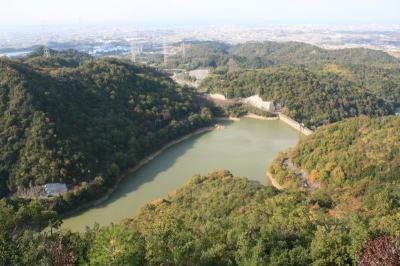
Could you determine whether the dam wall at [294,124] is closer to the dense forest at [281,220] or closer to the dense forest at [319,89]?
the dense forest at [319,89]

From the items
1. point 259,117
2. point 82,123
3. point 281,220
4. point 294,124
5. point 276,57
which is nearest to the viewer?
point 281,220

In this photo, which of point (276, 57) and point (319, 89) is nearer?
point (319, 89)

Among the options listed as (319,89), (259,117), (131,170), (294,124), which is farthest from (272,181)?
(319,89)

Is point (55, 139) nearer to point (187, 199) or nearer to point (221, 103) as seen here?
point (187, 199)

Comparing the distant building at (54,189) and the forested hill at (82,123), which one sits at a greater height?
the forested hill at (82,123)

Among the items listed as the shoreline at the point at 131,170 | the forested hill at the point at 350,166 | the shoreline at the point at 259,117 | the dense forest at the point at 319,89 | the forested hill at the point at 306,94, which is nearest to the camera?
the forested hill at the point at 350,166

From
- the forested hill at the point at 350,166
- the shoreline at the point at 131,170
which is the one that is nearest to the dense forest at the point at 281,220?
the forested hill at the point at 350,166

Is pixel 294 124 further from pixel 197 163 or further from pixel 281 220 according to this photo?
pixel 281 220
